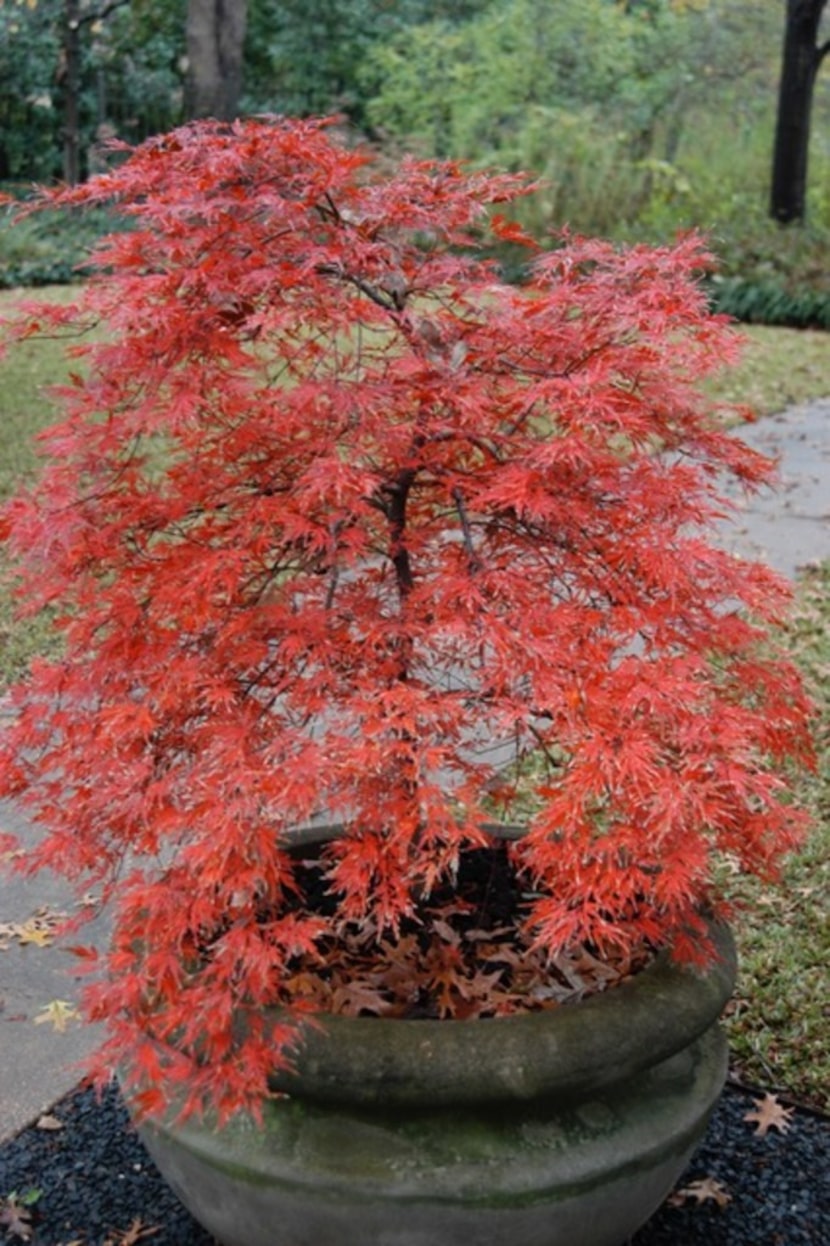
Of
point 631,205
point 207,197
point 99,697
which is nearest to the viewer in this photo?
point 207,197

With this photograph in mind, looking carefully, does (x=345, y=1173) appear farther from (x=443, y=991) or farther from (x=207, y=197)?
(x=207, y=197)

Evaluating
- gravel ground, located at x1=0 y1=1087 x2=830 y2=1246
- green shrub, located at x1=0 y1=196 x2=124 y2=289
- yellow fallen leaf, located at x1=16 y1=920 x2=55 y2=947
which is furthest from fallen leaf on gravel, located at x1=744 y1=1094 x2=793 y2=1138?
green shrub, located at x1=0 y1=196 x2=124 y2=289

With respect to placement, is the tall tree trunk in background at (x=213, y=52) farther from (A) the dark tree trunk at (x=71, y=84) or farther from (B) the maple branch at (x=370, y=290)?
(B) the maple branch at (x=370, y=290)

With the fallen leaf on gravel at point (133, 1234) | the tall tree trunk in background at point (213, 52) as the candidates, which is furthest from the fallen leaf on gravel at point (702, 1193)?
the tall tree trunk in background at point (213, 52)

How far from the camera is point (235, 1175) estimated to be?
7.09 ft

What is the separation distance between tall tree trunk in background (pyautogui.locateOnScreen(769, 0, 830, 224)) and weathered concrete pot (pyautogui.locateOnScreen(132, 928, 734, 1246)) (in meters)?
14.4

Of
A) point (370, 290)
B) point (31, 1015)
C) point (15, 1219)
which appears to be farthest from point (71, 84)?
point (15, 1219)

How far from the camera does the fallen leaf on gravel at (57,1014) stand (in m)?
3.21

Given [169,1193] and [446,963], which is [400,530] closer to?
[446,963]

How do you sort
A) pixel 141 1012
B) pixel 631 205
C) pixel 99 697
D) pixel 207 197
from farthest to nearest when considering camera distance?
1. pixel 631 205
2. pixel 99 697
3. pixel 207 197
4. pixel 141 1012

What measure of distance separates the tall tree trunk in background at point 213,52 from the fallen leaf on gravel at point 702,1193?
35.8 ft

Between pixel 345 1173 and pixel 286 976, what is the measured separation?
16.4 inches

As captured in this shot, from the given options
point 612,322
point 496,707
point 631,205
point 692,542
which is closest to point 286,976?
point 496,707

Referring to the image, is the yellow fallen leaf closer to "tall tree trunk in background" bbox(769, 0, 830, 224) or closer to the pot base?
the pot base
